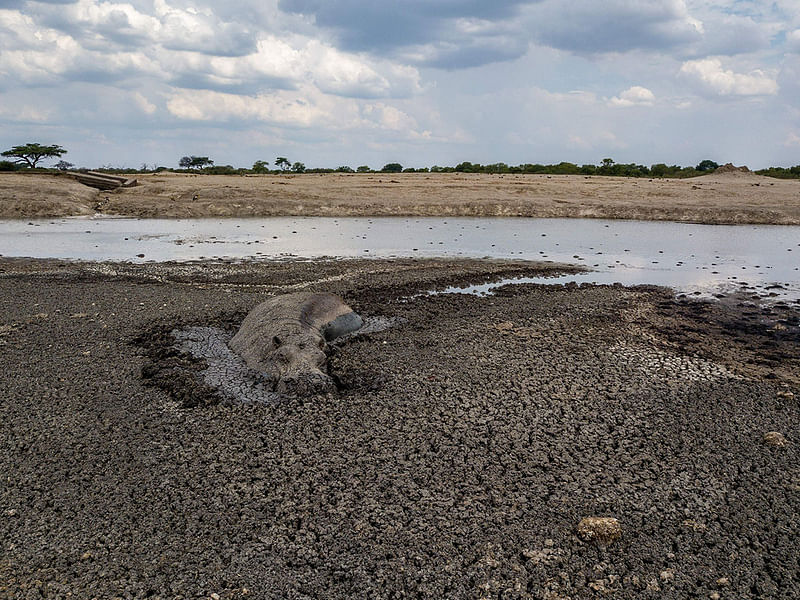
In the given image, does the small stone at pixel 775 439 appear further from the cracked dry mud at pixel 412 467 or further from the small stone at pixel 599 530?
the small stone at pixel 599 530

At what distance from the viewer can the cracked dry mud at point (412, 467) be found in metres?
5.02

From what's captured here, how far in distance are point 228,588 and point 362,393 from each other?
159 inches

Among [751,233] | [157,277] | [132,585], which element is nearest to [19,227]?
[157,277]

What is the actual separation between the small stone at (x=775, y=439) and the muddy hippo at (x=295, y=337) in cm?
547

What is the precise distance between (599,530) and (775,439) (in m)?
3.25

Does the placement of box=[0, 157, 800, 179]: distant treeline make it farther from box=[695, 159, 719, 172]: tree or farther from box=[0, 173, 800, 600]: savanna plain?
box=[0, 173, 800, 600]: savanna plain

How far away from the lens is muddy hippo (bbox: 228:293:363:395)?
888 cm

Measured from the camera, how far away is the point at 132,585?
481cm

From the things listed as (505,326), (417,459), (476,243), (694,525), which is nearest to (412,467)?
(417,459)

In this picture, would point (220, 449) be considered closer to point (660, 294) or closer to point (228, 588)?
point (228, 588)

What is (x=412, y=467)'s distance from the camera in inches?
263

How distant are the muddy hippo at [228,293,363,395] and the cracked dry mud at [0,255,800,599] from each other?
44 cm

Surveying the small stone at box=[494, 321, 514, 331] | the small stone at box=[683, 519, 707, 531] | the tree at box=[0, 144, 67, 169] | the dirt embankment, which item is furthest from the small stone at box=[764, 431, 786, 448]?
the tree at box=[0, 144, 67, 169]

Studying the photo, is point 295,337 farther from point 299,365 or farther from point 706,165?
point 706,165
